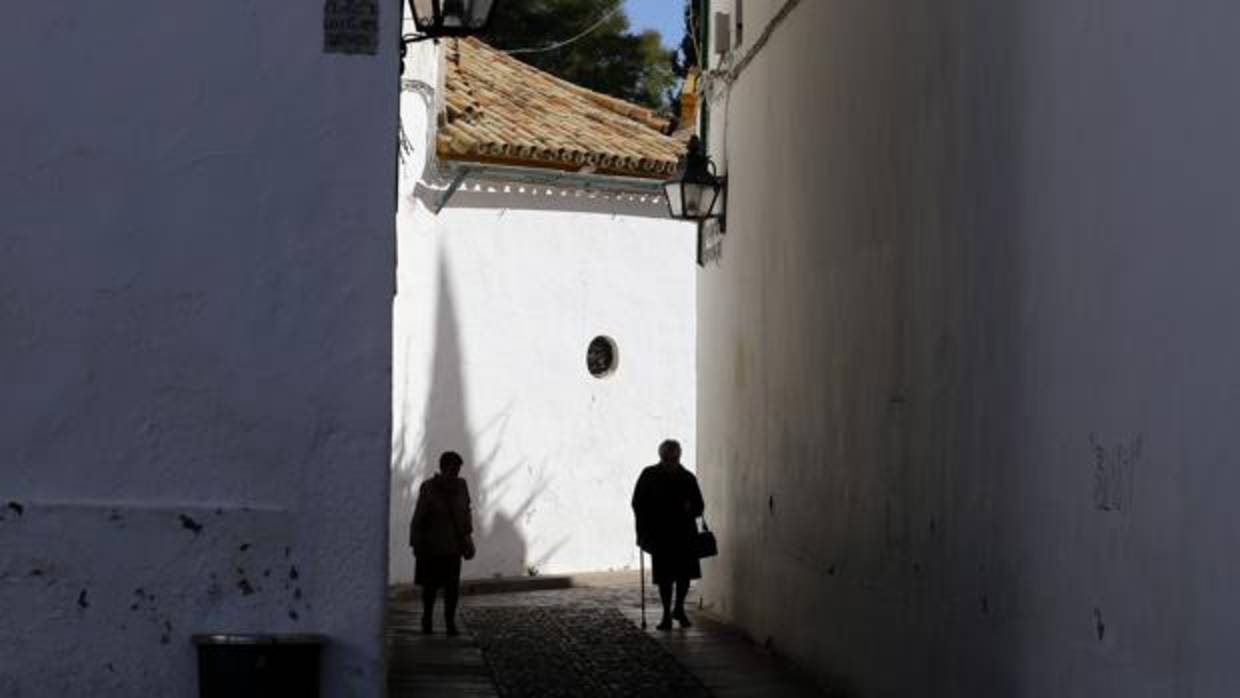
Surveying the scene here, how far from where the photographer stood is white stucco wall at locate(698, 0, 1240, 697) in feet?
22.0

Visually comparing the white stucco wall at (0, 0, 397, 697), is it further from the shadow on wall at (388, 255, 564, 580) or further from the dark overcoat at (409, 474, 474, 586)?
the shadow on wall at (388, 255, 564, 580)

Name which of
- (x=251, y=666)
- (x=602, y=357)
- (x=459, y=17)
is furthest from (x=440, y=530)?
(x=251, y=666)

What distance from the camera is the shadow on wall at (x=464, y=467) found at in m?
21.4

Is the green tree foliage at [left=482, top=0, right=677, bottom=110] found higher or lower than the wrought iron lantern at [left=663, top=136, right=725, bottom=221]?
higher

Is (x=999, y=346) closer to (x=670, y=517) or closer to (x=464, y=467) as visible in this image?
(x=670, y=517)

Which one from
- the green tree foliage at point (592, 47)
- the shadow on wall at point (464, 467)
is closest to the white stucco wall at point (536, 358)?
the shadow on wall at point (464, 467)

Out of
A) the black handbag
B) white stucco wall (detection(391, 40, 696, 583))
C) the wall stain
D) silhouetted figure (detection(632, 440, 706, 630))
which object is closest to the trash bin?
the wall stain

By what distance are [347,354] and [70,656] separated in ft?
5.03

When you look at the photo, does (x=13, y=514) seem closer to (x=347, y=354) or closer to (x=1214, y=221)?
(x=347, y=354)

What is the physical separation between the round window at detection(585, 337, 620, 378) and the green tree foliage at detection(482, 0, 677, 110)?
18.9 meters

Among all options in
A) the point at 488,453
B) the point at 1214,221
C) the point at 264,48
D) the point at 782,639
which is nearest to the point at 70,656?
the point at 264,48

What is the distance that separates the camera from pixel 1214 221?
21.2ft

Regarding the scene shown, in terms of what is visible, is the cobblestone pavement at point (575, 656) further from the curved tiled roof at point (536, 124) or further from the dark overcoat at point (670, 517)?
the curved tiled roof at point (536, 124)

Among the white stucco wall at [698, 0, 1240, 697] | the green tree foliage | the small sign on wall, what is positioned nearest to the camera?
the white stucco wall at [698, 0, 1240, 697]
